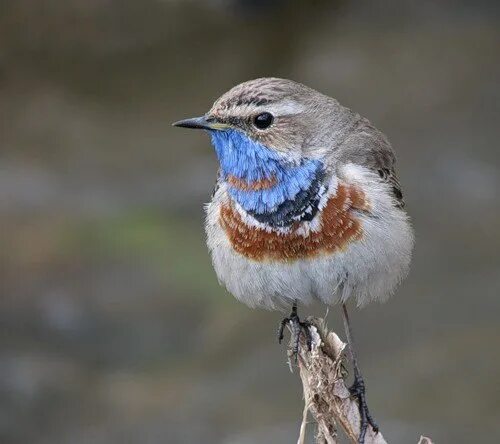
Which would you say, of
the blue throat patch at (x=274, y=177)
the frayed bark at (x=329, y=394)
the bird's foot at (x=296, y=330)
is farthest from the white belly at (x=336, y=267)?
the frayed bark at (x=329, y=394)

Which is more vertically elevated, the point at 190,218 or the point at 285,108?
the point at 190,218

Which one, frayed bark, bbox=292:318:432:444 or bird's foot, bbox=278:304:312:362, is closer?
frayed bark, bbox=292:318:432:444

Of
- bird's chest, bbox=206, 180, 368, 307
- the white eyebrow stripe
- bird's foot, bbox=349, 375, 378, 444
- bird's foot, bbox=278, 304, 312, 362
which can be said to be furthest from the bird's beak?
bird's foot, bbox=349, 375, 378, 444

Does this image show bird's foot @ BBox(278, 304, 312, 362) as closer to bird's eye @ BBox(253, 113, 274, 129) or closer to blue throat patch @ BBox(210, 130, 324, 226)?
blue throat patch @ BBox(210, 130, 324, 226)

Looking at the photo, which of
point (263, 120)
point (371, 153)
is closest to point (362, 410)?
point (371, 153)

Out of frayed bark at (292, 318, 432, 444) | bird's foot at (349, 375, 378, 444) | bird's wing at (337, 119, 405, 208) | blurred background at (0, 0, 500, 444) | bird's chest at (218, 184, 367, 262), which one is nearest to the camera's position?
frayed bark at (292, 318, 432, 444)

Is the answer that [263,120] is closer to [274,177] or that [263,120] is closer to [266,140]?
[266,140]

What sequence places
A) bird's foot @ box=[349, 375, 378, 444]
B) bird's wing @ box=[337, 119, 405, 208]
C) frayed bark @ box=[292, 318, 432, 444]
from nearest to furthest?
frayed bark @ box=[292, 318, 432, 444] → bird's foot @ box=[349, 375, 378, 444] → bird's wing @ box=[337, 119, 405, 208]
